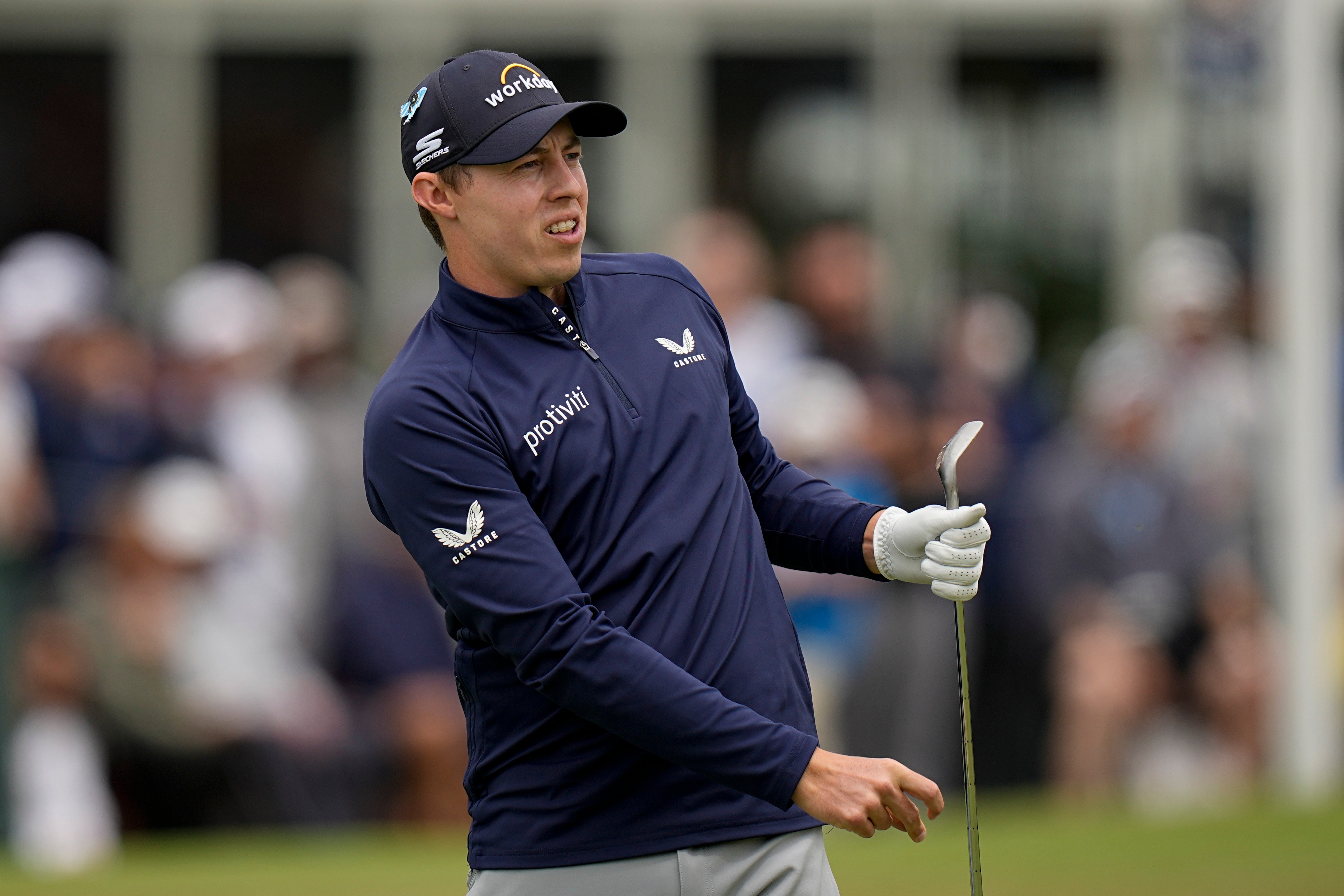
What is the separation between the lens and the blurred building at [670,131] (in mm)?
13188

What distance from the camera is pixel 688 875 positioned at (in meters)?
3.42

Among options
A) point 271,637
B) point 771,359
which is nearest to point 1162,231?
point 771,359

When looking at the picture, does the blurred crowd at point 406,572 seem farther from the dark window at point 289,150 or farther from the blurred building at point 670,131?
the dark window at point 289,150

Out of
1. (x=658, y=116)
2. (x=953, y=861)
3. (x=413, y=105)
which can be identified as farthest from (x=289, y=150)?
(x=413, y=105)

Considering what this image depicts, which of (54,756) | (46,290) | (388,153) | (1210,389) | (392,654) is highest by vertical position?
(388,153)

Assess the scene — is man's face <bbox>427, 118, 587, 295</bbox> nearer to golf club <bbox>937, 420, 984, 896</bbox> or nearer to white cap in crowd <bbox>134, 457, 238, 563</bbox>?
golf club <bbox>937, 420, 984, 896</bbox>

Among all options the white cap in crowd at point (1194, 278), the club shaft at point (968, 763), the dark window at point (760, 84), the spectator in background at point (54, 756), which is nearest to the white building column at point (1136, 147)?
the dark window at point (760, 84)

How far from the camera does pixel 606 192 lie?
1364 cm

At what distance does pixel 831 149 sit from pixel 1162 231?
2.57 metres

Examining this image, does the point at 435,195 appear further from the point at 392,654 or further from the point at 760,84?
the point at 760,84

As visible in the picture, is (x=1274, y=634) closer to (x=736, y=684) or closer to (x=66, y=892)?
(x=66, y=892)

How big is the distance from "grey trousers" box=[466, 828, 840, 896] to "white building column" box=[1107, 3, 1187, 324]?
11017 mm

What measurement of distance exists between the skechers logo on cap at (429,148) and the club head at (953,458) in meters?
1.11

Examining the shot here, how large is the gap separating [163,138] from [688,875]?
11040 millimetres
